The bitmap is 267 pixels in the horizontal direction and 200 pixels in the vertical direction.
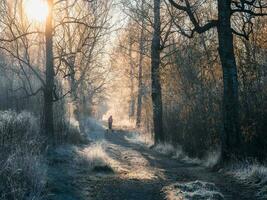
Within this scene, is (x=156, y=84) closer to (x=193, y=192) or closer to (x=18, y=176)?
(x=193, y=192)

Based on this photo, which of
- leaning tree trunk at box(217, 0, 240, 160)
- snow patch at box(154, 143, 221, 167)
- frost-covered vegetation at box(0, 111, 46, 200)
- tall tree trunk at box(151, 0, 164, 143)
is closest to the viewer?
frost-covered vegetation at box(0, 111, 46, 200)

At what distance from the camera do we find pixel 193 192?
9547mm

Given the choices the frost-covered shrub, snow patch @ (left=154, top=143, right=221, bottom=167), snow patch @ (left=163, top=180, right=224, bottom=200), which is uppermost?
the frost-covered shrub

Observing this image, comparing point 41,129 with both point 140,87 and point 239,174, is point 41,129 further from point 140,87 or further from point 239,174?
point 140,87

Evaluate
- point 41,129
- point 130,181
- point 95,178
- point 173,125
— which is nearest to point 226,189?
point 130,181

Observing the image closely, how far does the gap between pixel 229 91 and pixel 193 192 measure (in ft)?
15.6

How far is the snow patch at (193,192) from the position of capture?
30.2 ft

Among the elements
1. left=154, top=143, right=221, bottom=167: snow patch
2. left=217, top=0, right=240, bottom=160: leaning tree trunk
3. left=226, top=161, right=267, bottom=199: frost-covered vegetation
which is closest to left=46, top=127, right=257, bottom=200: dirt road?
left=226, top=161, right=267, bottom=199: frost-covered vegetation

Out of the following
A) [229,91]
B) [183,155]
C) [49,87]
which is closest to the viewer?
[229,91]

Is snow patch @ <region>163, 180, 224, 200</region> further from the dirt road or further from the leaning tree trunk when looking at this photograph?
the leaning tree trunk

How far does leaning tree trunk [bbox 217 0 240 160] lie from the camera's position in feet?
44.5

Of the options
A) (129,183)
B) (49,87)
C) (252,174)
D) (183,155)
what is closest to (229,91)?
(252,174)

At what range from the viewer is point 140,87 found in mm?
44094

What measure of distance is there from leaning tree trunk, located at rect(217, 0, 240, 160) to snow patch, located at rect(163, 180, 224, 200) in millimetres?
3600
